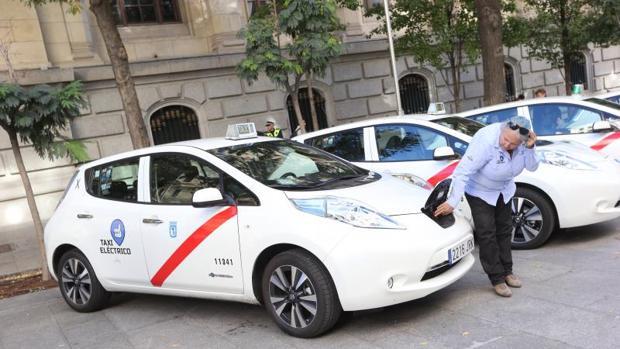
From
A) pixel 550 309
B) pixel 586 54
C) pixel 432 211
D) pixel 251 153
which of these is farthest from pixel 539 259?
pixel 586 54

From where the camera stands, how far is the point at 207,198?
4.26 meters

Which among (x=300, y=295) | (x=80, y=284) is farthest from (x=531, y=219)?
(x=80, y=284)

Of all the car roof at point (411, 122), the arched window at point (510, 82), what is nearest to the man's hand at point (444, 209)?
the car roof at point (411, 122)

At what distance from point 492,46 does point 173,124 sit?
26.3 ft

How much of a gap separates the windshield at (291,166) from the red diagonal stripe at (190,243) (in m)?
0.39

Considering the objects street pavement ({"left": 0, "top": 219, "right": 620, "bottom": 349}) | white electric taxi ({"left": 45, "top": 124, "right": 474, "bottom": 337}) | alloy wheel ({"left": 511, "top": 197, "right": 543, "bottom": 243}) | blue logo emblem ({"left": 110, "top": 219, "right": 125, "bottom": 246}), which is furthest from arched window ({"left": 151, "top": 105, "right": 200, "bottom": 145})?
alloy wheel ({"left": 511, "top": 197, "right": 543, "bottom": 243})

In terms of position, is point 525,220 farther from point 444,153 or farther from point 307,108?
point 307,108

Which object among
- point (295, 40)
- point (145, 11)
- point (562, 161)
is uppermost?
point (145, 11)

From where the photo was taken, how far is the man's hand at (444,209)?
4133 millimetres

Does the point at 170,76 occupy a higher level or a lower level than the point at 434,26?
lower

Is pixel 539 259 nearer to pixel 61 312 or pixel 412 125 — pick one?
pixel 412 125

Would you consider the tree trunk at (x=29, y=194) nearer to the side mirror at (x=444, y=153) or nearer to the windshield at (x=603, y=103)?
the side mirror at (x=444, y=153)

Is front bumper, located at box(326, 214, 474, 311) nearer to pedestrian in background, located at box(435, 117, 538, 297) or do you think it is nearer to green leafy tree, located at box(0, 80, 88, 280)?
pedestrian in background, located at box(435, 117, 538, 297)

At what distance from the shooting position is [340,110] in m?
16.5
